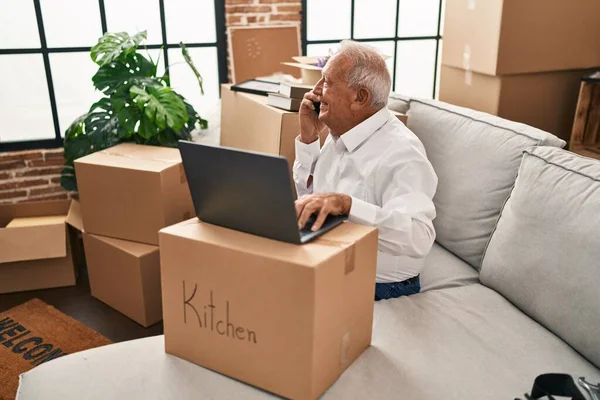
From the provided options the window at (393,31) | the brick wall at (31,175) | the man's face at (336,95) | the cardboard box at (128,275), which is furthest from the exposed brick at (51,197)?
the man's face at (336,95)

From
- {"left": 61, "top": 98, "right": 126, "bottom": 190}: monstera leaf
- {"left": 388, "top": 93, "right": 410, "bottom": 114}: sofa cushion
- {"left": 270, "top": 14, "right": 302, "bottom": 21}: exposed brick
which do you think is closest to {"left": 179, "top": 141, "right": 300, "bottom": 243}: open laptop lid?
{"left": 388, "top": 93, "right": 410, "bottom": 114}: sofa cushion

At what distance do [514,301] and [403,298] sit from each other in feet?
1.06

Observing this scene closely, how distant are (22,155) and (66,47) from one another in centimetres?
63

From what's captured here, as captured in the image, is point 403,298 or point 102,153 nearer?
point 403,298

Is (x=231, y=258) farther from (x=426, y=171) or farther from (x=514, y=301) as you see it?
(x=514, y=301)

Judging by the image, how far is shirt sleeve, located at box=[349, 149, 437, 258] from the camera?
4.72ft

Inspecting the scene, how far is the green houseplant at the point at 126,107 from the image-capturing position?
2.59m

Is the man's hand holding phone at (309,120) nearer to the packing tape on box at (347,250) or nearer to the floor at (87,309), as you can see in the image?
the packing tape on box at (347,250)

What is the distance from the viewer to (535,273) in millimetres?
1574

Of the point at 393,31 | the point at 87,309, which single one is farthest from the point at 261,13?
the point at 87,309

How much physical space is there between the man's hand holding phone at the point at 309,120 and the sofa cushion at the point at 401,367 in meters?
0.67

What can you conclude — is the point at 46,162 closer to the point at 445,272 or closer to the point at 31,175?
the point at 31,175

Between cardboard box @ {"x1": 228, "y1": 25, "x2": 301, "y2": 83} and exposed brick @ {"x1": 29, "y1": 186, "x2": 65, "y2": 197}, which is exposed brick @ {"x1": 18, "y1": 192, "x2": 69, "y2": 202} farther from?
cardboard box @ {"x1": 228, "y1": 25, "x2": 301, "y2": 83}

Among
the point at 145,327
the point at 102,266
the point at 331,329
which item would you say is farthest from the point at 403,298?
the point at 102,266
